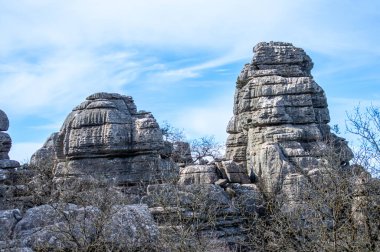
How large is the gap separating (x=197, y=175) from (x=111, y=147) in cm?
267

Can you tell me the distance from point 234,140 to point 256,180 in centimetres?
374

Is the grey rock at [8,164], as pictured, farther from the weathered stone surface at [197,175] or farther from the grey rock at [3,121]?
the weathered stone surface at [197,175]

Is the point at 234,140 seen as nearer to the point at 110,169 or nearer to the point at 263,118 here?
the point at 263,118

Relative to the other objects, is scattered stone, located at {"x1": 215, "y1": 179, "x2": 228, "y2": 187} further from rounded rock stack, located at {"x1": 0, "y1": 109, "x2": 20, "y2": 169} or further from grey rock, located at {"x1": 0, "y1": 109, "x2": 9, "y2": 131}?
grey rock, located at {"x1": 0, "y1": 109, "x2": 9, "y2": 131}

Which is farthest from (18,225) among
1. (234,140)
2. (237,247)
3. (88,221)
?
(234,140)

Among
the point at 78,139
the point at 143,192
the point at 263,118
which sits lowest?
the point at 143,192

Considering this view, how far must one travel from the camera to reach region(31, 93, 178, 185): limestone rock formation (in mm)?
17859

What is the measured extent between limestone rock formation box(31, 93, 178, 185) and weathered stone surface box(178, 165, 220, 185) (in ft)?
2.34

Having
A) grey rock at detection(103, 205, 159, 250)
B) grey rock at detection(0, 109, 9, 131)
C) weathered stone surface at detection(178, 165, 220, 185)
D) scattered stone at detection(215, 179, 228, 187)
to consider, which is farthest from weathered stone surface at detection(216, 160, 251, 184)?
grey rock at detection(103, 205, 159, 250)

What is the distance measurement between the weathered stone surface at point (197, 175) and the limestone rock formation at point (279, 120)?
2517mm

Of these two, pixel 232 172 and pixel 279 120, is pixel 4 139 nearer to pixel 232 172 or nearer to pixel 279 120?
pixel 232 172

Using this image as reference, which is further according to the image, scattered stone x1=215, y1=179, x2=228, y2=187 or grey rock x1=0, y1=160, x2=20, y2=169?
grey rock x1=0, y1=160, x2=20, y2=169

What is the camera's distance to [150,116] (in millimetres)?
18828

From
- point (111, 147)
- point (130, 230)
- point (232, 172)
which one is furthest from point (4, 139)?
point (130, 230)
